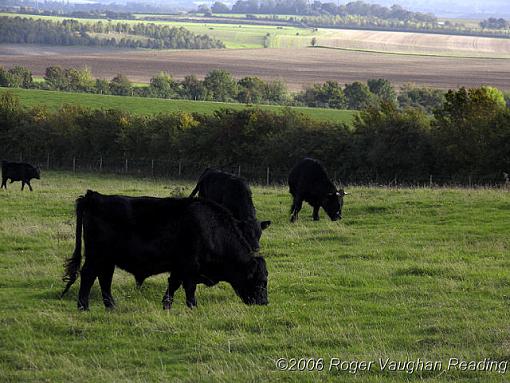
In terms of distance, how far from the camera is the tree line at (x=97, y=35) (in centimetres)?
15888

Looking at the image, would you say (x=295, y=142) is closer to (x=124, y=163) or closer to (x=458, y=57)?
(x=124, y=163)

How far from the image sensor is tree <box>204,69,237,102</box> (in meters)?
94.0

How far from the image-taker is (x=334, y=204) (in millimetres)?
22938

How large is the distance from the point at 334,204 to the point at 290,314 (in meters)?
11.3

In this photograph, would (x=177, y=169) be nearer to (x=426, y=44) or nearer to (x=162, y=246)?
(x=162, y=246)

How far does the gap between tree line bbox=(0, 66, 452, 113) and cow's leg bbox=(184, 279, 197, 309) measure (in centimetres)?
7498

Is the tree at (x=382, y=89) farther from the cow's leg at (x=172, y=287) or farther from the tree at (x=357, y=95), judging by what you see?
the cow's leg at (x=172, y=287)

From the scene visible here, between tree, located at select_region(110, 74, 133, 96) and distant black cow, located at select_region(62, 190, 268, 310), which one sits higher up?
distant black cow, located at select_region(62, 190, 268, 310)

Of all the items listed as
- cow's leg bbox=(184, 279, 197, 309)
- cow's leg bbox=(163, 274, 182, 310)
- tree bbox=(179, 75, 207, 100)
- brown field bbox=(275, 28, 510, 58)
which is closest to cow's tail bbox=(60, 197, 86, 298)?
cow's leg bbox=(163, 274, 182, 310)

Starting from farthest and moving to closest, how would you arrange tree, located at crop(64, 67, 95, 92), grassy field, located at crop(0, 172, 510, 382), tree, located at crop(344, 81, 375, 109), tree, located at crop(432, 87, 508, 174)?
tree, located at crop(64, 67, 95, 92) → tree, located at crop(344, 81, 375, 109) → tree, located at crop(432, 87, 508, 174) → grassy field, located at crop(0, 172, 510, 382)

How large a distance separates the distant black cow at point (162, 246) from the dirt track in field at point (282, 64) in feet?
284

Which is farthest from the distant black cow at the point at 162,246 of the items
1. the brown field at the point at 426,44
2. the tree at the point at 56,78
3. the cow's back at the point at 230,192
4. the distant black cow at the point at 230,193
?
the brown field at the point at 426,44

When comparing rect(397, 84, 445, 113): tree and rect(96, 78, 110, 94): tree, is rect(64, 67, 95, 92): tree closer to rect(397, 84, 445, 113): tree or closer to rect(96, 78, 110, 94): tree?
Answer: rect(96, 78, 110, 94): tree

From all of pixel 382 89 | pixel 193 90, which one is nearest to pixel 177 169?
pixel 193 90
